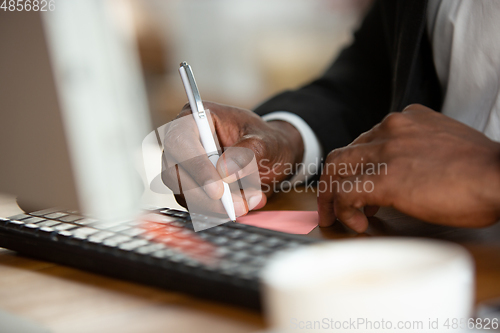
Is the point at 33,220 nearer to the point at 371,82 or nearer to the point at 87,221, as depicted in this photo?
the point at 87,221

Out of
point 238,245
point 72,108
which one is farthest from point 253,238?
point 72,108

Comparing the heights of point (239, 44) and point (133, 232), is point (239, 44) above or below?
above

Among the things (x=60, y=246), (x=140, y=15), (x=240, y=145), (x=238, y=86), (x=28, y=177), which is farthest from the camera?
(x=238, y=86)

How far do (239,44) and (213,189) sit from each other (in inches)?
98.7

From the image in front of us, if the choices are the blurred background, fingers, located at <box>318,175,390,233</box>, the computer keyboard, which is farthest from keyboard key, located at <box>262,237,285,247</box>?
the blurred background

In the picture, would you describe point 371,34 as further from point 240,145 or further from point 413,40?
point 240,145

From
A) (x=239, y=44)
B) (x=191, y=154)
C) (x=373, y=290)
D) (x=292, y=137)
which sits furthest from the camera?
(x=239, y=44)

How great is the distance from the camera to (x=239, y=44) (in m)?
2.74

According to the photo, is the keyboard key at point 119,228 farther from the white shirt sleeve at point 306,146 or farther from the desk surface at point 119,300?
the white shirt sleeve at point 306,146

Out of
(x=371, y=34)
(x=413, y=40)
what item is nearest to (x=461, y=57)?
(x=413, y=40)

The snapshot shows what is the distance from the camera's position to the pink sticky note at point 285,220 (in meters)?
0.35

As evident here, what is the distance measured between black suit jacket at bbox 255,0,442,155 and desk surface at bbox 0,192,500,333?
12.5 inches

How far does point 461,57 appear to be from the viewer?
523 millimetres

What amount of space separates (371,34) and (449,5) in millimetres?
233
